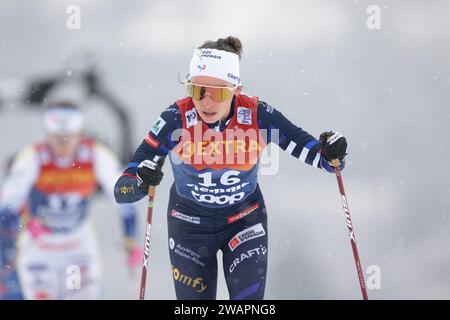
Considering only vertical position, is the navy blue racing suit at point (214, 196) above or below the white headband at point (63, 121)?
above

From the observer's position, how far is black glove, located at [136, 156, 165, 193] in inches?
164

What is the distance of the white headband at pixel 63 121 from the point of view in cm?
817

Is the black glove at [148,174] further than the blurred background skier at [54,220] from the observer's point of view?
No

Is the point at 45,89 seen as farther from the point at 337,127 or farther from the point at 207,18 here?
the point at 337,127

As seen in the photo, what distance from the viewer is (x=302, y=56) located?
9.75 metres

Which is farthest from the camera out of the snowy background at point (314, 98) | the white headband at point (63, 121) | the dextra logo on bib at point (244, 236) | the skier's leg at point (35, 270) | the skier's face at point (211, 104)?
the snowy background at point (314, 98)

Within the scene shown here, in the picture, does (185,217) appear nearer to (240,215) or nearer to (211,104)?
(240,215)

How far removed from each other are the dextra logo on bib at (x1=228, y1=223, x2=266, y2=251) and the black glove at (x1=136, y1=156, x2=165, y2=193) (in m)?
0.50

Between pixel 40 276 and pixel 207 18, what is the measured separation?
12.2ft

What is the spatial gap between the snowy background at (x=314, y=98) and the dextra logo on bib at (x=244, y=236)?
4.75 m

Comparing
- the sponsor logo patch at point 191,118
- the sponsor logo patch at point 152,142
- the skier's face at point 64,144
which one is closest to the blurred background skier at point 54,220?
the skier's face at point 64,144

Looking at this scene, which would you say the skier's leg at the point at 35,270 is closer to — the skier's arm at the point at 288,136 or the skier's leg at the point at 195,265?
the skier's leg at the point at 195,265

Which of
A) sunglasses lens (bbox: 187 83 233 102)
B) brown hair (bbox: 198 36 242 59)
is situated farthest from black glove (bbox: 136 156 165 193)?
brown hair (bbox: 198 36 242 59)
